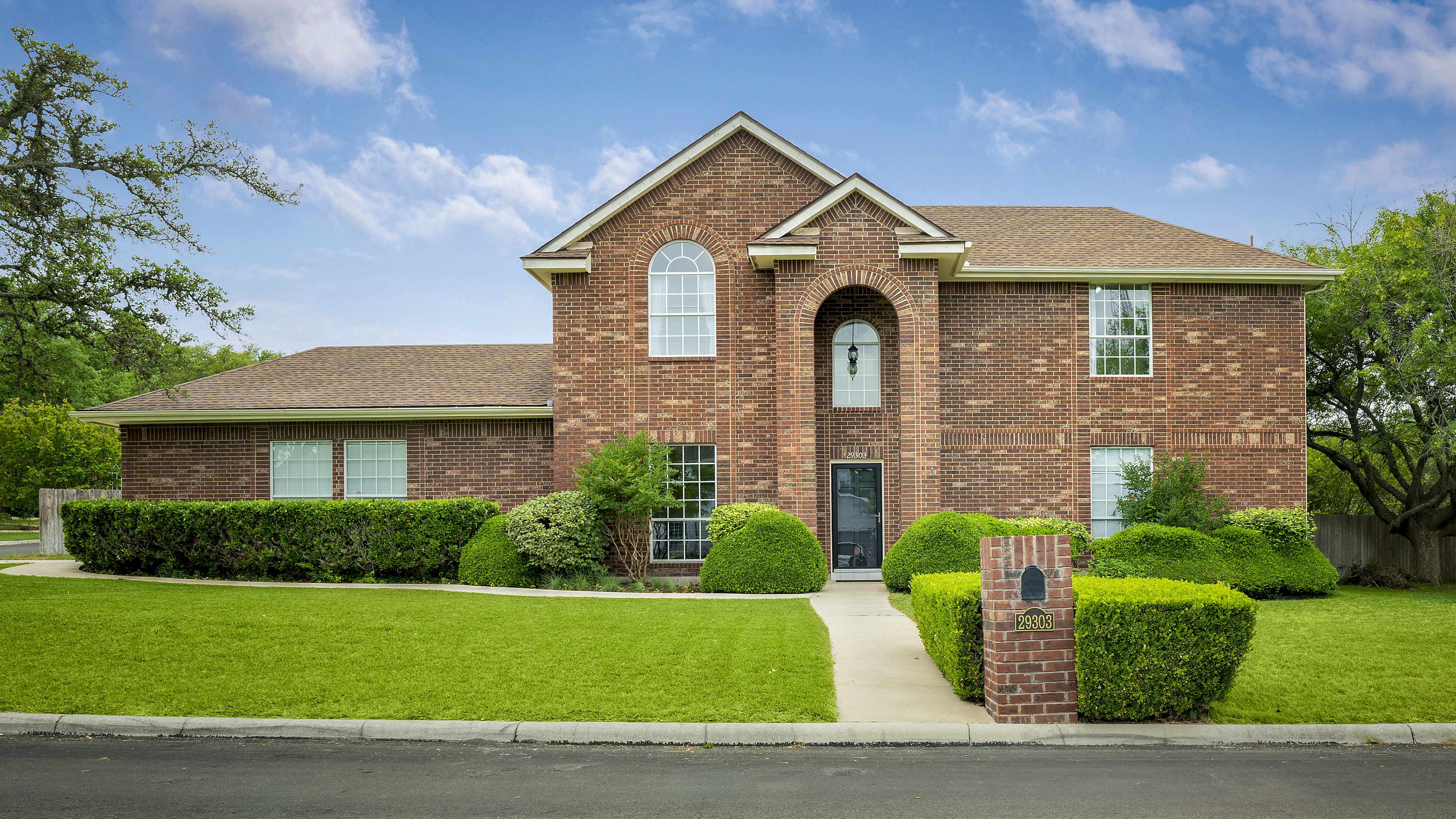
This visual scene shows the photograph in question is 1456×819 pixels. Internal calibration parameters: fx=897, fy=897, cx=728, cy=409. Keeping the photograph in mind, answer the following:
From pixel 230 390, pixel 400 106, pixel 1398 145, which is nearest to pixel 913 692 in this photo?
pixel 230 390

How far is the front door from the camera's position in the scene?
17891 mm

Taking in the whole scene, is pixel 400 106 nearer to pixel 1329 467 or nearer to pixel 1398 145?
pixel 1398 145

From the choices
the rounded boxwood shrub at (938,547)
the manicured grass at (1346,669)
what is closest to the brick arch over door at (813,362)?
the rounded boxwood shrub at (938,547)

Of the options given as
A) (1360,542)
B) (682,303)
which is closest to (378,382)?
(682,303)

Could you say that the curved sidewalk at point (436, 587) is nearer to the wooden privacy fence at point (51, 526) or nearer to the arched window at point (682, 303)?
the arched window at point (682, 303)

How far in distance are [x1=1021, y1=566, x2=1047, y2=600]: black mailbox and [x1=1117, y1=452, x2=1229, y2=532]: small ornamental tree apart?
423 inches

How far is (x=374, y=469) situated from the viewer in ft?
62.0

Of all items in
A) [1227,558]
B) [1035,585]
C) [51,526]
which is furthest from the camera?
[51,526]

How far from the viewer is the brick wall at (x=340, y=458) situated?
61.3 feet

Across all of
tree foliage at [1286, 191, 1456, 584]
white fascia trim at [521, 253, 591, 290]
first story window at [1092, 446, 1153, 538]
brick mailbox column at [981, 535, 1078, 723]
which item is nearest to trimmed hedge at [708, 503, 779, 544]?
white fascia trim at [521, 253, 591, 290]

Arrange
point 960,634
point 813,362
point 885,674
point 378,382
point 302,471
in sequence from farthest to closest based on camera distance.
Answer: point 378,382
point 302,471
point 813,362
point 885,674
point 960,634

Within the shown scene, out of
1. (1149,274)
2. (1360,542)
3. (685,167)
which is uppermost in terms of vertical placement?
(685,167)

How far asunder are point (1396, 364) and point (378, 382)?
21.9 metres

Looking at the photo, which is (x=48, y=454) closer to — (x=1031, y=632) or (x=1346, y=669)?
(x=1031, y=632)
